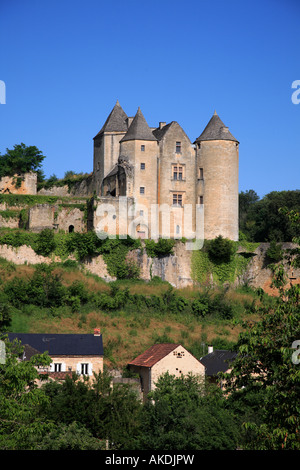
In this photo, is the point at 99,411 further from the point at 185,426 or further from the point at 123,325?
the point at 123,325

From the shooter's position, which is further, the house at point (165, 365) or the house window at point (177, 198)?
the house window at point (177, 198)

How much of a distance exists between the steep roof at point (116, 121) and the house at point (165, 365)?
61.7ft

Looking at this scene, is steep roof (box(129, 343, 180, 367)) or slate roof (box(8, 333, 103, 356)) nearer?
slate roof (box(8, 333, 103, 356))

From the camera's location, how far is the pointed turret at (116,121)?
51.5 meters

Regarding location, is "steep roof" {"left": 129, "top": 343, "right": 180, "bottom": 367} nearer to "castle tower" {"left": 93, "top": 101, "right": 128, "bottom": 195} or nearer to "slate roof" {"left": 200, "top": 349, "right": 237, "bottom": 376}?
"slate roof" {"left": 200, "top": 349, "right": 237, "bottom": 376}

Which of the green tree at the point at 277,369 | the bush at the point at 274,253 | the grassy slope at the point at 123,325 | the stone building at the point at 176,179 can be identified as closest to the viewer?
the green tree at the point at 277,369

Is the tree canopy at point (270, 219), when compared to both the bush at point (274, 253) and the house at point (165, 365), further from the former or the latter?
the house at point (165, 365)

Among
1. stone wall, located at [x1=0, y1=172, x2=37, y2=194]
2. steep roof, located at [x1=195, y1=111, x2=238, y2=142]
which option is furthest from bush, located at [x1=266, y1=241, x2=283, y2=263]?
stone wall, located at [x1=0, y1=172, x2=37, y2=194]

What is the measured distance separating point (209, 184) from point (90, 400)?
2420 centimetres

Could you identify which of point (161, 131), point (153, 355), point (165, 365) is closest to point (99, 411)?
point (165, 365)

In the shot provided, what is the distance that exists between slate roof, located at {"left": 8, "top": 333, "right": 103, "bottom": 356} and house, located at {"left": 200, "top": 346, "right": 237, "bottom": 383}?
17.8 feet

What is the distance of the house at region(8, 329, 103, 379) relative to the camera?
Result: 35.8 meters

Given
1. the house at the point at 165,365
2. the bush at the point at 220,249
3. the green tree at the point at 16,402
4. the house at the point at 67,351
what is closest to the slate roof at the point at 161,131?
the bush at the point at 220,249
